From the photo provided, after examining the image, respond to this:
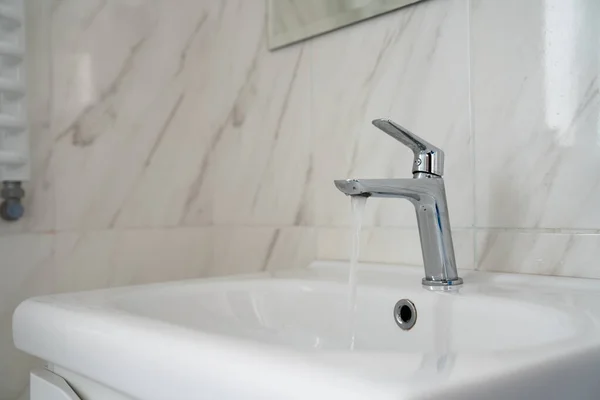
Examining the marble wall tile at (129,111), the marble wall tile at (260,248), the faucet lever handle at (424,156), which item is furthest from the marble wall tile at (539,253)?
the marble wall tile at (129,111)

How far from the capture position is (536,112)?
2.50 ft

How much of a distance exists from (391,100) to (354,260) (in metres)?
0.31

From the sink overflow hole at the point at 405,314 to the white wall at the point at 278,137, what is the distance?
0.16 meters

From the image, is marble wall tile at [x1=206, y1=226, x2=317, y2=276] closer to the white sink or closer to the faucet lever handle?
the white sink

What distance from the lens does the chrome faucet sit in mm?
729

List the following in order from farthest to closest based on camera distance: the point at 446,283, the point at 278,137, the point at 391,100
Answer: the point at 278,137
the point at 391,100
the point at 446,283

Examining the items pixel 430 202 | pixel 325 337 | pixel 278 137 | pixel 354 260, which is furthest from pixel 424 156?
pixel 278 137

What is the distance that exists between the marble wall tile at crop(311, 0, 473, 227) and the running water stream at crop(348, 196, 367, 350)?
174 mm

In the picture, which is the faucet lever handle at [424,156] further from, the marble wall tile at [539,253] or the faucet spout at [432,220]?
the marble wall tile at [539,253]

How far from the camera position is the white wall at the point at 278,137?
2.47 ft

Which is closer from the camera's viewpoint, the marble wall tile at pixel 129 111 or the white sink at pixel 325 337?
the white sink at pixel 325 337

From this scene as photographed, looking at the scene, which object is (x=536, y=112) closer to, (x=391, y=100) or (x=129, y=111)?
(x=391, y=100)

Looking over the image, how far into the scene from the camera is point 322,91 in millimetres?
1078

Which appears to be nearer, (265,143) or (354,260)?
(354,260)
